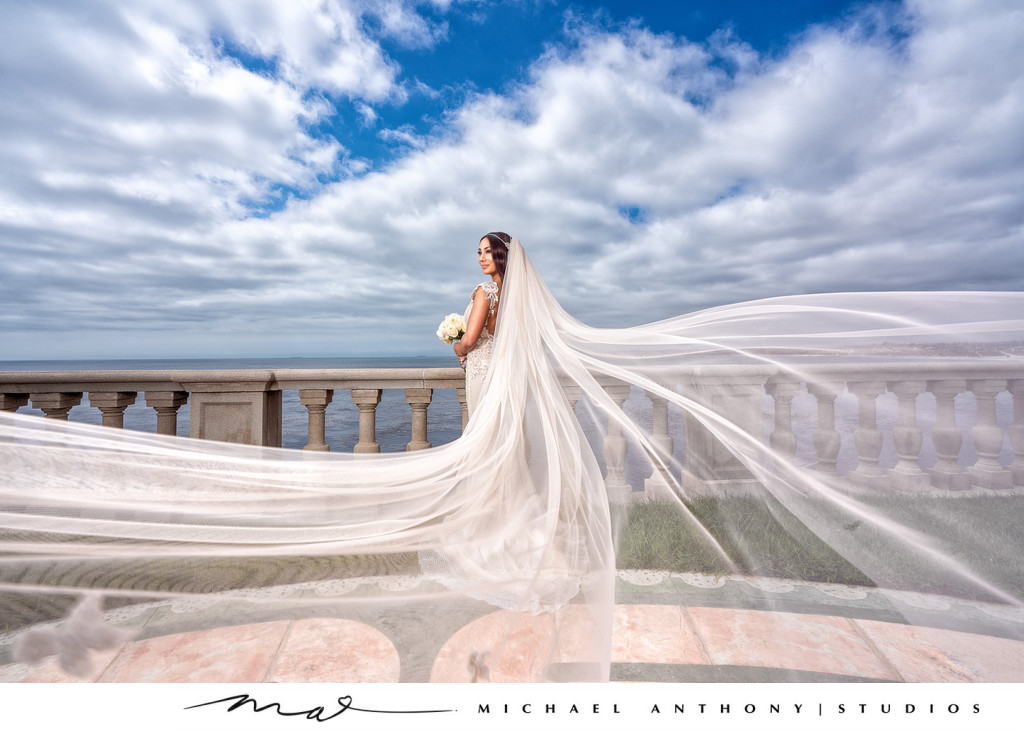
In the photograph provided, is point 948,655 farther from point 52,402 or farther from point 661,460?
point 52,402

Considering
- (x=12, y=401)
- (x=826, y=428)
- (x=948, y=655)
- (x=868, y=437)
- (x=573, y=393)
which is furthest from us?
(x=12, y=401)

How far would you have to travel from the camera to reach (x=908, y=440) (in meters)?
2.02

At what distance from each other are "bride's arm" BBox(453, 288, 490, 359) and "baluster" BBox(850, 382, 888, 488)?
2464mm

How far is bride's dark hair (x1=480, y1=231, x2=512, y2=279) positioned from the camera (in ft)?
11.8

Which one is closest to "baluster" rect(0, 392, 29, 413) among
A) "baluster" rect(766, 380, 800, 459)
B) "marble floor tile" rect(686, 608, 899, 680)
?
"marble floor tile" rect(686, 608, 899, 680)

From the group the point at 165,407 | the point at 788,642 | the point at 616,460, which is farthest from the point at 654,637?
the point at 165,407

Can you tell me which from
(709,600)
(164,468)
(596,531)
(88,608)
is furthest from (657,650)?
(164,468)

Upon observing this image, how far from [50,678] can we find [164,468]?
3.05 feet

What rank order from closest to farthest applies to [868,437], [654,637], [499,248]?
[868,437]
[654,637]
[499,248]

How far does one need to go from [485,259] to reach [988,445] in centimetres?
310

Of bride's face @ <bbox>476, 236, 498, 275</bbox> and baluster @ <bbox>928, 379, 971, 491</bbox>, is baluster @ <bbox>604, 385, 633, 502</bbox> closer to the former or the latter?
baluster @ <bbox>928, 379, 971, 491</bbox>

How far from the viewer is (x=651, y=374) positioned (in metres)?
2.48

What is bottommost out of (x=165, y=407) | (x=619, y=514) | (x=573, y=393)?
(x=619, y=514)
